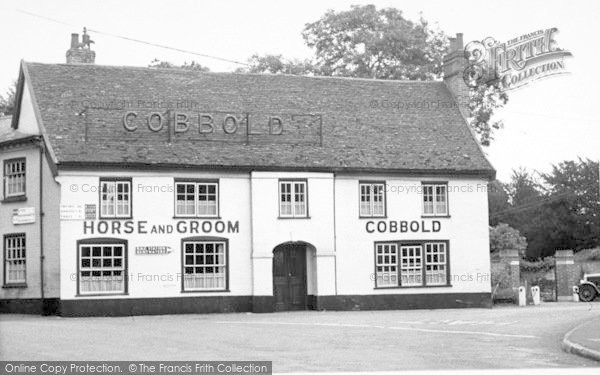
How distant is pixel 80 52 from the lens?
42750mm

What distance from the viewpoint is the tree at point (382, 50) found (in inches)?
2048

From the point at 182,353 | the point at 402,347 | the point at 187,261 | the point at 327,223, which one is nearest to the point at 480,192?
the point at 327,223

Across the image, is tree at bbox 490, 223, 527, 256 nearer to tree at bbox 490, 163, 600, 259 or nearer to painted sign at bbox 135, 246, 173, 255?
tree at bbox 490, 163, 600, 259

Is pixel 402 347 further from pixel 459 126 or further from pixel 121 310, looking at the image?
pixel 459 126

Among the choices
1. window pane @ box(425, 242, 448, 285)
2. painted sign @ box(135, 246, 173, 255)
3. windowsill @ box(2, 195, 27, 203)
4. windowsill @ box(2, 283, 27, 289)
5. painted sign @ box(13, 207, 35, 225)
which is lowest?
windowsill @ box(2, 283, 27, 289)

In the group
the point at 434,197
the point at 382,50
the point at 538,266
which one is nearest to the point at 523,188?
the point at 538,266

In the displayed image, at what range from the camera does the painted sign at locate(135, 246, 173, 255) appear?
35469 millimetres

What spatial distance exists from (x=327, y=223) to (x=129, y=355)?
20.3 m

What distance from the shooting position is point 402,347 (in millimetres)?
20469

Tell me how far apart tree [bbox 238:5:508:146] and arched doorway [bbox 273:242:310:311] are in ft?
55.8

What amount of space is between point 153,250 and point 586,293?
2140 centimetres

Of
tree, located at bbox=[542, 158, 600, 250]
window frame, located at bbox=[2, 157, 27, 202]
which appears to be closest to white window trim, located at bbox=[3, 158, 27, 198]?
window frame, located at bbox=[2, 157, 27, 202]

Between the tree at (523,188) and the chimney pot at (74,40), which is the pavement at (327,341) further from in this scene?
the tree at (523,188)

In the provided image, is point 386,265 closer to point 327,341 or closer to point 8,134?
point 8,134
